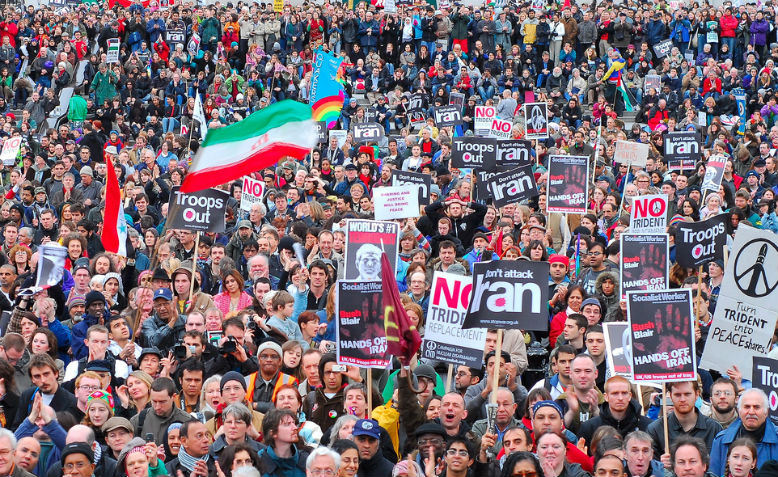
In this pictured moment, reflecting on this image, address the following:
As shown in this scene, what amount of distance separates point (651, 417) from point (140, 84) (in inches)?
842

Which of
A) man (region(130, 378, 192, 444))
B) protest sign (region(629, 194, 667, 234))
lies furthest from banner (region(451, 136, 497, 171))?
man (region(130, 378, 192, 444))

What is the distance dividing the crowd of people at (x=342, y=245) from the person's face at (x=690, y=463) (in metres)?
0.02

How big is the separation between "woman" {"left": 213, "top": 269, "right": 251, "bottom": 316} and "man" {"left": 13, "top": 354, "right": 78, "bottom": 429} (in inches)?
115

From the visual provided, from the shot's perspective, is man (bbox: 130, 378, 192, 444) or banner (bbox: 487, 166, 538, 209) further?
banner (bbox: 487, 166, 538, 209)

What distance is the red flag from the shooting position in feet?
31.5

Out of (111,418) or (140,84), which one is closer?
(111,418)

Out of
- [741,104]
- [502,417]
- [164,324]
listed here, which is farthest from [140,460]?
[741,104]

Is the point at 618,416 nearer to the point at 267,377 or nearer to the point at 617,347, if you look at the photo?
the point at 617,347

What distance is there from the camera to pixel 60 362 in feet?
34.9

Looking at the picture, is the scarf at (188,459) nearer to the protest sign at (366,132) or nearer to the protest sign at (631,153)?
the protest sign at (631,153)

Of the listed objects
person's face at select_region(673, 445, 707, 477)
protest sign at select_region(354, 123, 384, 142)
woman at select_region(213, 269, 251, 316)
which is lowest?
person's face at select_region(673, 445, 707, 477)

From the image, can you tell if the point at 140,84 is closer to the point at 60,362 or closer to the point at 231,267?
the point at 231,267

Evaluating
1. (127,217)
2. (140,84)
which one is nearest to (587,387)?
(127,217)

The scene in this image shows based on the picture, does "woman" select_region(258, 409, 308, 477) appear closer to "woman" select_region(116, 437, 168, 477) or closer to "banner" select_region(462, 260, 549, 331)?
"woman" select_region(116, 437, 168, 477)
